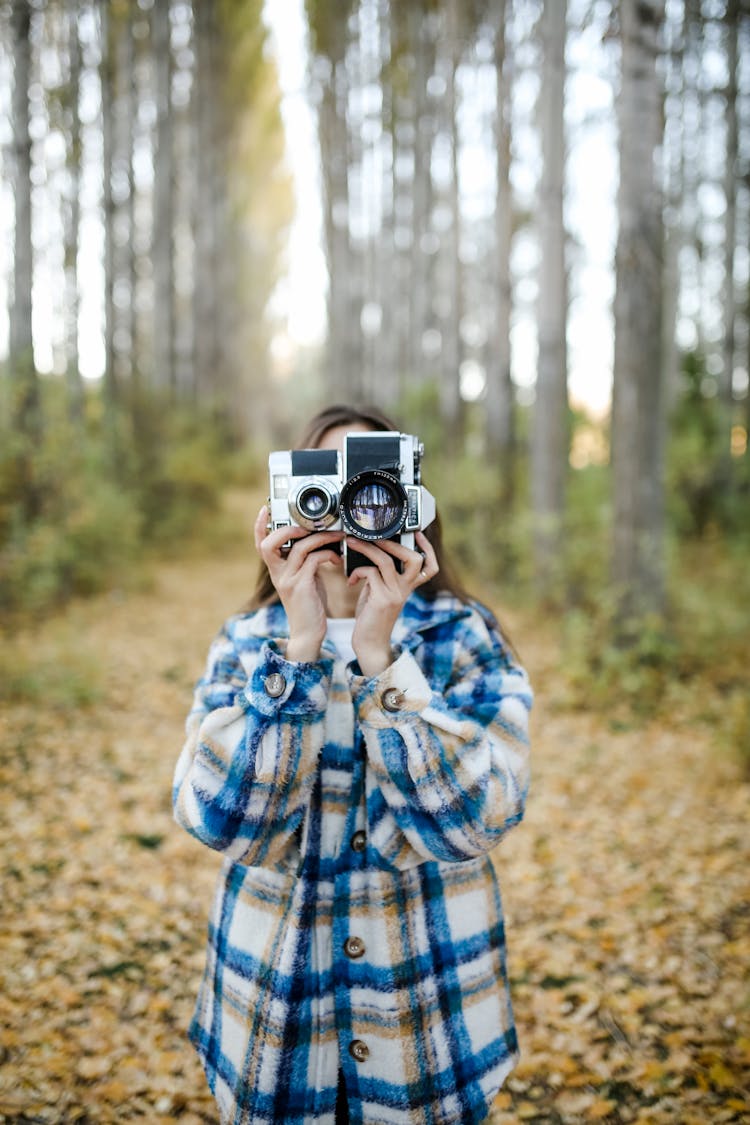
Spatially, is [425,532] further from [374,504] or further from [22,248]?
[22,248]

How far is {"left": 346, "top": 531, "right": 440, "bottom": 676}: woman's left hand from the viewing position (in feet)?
4.66

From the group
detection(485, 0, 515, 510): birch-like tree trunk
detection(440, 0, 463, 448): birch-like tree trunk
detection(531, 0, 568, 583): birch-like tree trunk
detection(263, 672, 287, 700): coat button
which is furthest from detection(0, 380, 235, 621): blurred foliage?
detection(263, 672, 287, 700): coat button

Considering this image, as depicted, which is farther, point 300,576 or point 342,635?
point 342,635

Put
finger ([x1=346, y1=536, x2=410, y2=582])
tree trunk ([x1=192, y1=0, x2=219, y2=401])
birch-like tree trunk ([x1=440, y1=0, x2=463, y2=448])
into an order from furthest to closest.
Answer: tree trunk ([x1=192, y1=0, x2=219, y2=401]) → birch-like tree trunk ([x1=440, y1=0, x2=463, y2=448]) → finger ([x1=346, y1=536, x2=410, y2=582])

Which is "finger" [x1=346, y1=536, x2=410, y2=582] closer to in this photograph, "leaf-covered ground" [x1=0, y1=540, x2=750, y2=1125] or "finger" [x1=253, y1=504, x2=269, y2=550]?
"finger" [x1=253, y1=504, x2=269, y2=550]

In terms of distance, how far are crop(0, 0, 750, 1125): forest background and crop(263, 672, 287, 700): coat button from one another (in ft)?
5.85

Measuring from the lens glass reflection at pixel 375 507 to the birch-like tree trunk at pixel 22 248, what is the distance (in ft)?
21.1

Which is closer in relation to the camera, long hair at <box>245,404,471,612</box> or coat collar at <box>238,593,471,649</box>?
coat collar at <box>238,593,471,649</box>

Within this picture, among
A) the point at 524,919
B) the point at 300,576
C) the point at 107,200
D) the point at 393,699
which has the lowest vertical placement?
the point at 524,919

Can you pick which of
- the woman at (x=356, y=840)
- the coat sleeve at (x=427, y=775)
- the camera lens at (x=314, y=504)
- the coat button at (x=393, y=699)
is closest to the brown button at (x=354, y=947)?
the woman at (x=356, y=840)

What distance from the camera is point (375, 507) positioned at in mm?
1503


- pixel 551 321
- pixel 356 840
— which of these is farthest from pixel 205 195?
pixel 356 840

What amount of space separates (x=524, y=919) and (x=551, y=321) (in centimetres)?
574

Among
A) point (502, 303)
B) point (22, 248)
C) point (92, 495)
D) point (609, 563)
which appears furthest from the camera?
point (502, 303)
